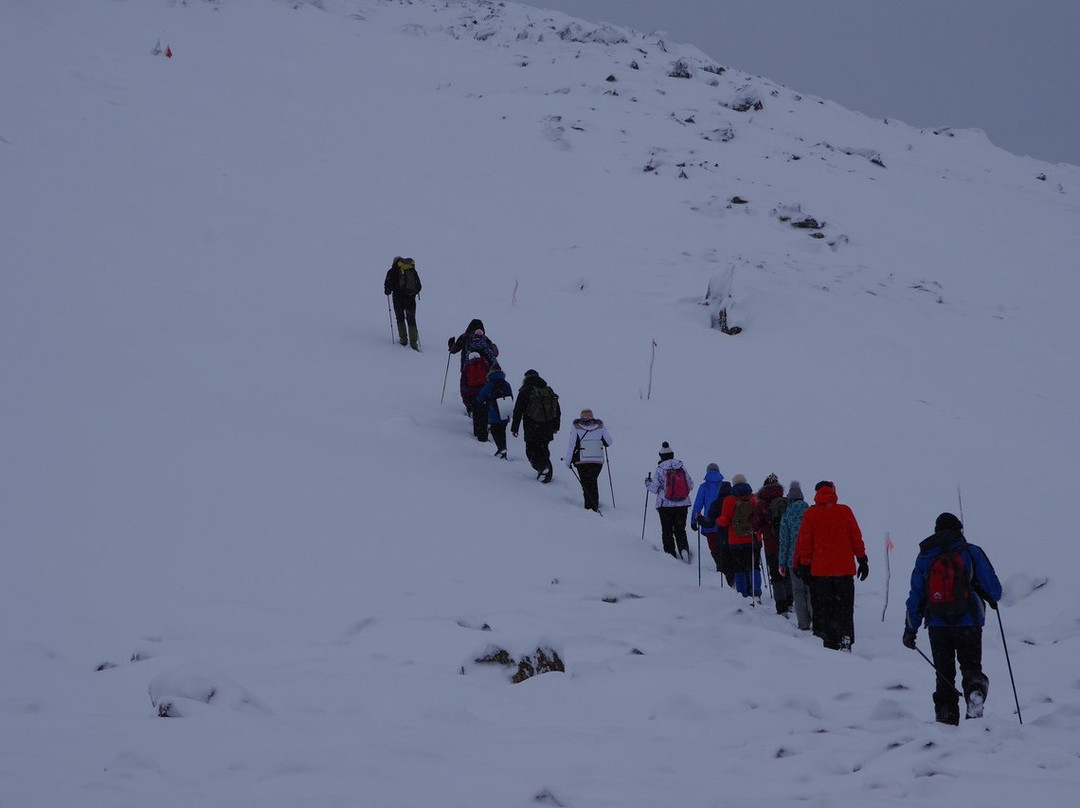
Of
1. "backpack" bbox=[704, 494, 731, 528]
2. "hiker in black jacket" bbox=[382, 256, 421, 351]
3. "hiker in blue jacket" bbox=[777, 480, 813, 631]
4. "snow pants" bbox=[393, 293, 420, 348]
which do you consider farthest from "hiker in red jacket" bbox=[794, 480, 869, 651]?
"snow pants" bbox=[393, 293, 420, 348]

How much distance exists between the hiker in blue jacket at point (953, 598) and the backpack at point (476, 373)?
28.3 feet

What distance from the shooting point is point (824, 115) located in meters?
53.8

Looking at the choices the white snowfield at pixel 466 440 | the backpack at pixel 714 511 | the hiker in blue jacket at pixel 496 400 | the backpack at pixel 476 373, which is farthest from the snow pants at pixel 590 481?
the backpack at pixel 476 373

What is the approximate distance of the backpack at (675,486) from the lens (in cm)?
1217

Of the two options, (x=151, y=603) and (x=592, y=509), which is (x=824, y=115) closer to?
(x=592, y=509)

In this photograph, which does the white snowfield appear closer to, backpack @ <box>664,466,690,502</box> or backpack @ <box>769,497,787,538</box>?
backpack @ <box>664,466,690,502</box>

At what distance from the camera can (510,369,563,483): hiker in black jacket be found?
1355 cm

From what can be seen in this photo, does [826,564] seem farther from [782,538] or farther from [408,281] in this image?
[408,281]

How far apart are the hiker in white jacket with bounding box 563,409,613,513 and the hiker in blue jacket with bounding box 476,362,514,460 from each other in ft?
4.79

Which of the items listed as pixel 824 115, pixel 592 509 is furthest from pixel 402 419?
pixel 824 115

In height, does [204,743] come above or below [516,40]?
below

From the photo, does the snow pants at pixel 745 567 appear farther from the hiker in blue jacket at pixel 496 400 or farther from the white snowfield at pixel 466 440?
the hiker in blue jacket at pixel 496 400

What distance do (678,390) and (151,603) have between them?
13.4 meters

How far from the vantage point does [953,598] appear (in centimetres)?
668
